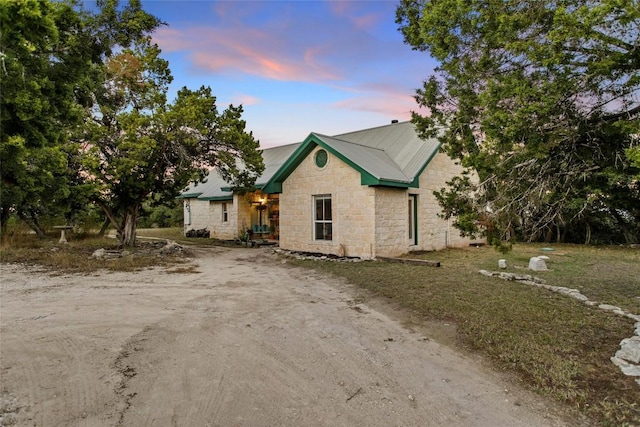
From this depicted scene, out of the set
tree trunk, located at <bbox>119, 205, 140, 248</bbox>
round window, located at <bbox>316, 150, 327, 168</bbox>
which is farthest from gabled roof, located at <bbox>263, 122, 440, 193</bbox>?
tree trunk, located at <bbox>119, 205, 140, 248</bbox>

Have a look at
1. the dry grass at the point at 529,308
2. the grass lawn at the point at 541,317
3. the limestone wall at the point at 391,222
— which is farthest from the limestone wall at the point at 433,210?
the grass lawn at the point at 541,317

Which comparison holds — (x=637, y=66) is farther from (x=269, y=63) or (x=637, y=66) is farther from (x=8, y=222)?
(x=8, y=222)

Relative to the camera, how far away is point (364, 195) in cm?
1142

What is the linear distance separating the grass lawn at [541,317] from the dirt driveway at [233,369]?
0.47 m

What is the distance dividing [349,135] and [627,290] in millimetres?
13284

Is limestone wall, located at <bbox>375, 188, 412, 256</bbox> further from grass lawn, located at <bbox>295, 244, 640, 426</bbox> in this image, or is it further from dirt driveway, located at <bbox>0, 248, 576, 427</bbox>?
dirt driveway, located at <bbox>0, 248, 576, 427</bbox>

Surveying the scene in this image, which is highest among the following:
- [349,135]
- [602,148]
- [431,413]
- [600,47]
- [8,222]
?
[349,135]

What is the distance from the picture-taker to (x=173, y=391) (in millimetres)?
3178

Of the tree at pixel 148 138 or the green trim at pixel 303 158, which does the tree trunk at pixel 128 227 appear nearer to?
the tree at pixel 148 138

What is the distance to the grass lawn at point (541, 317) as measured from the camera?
3.26m

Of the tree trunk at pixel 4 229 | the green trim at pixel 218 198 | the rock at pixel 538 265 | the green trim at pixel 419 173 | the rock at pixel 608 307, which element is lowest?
the rock at pixel 608 307

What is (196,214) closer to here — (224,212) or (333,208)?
(224,212)

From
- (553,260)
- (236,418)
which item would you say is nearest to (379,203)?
(553,260)

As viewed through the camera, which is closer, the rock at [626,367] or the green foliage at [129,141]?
the rock at [626,367]
